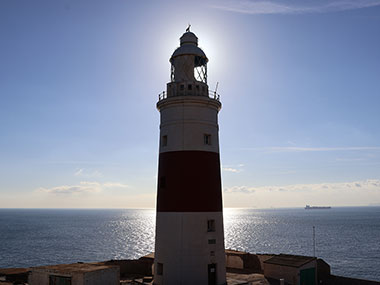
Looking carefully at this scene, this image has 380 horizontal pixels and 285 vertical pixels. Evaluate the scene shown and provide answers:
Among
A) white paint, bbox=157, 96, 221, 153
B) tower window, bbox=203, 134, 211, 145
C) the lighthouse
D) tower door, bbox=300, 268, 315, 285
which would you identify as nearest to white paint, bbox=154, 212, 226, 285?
the lighthouse

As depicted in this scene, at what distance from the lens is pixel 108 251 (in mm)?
96562

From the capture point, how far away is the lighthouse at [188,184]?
2267 centimetres

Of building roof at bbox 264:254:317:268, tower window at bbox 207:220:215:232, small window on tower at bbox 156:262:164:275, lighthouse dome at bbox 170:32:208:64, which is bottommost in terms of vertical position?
building roof at bbox 264:254:317:268

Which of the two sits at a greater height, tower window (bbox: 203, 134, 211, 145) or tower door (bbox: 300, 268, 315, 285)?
tower window (bbox: 203, 134, 211, 145)

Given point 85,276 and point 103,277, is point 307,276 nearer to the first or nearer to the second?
point 103,277

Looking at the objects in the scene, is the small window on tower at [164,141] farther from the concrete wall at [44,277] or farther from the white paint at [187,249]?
the concrete wall at [44,277]

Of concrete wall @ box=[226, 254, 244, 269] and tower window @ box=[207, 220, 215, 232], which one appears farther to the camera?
concrete wall @ box=[226, 254, 244, 269]

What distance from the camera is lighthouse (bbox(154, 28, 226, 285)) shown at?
22672mm

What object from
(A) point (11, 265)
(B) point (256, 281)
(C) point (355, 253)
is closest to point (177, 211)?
(B) point (256, 281)

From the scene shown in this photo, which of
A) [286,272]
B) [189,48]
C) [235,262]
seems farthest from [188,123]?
[235,262]

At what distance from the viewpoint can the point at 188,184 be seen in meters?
23.0

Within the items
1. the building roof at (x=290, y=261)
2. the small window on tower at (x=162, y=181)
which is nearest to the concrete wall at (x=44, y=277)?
the small window on tower at (x=162, y=181)

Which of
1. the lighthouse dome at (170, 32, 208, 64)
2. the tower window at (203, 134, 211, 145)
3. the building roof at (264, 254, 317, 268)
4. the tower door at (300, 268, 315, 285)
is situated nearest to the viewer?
the tower window at (203, 134, 211, 145)

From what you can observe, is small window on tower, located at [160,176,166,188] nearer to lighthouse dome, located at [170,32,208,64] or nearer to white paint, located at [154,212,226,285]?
white paint, located at [154,212,226,285]
